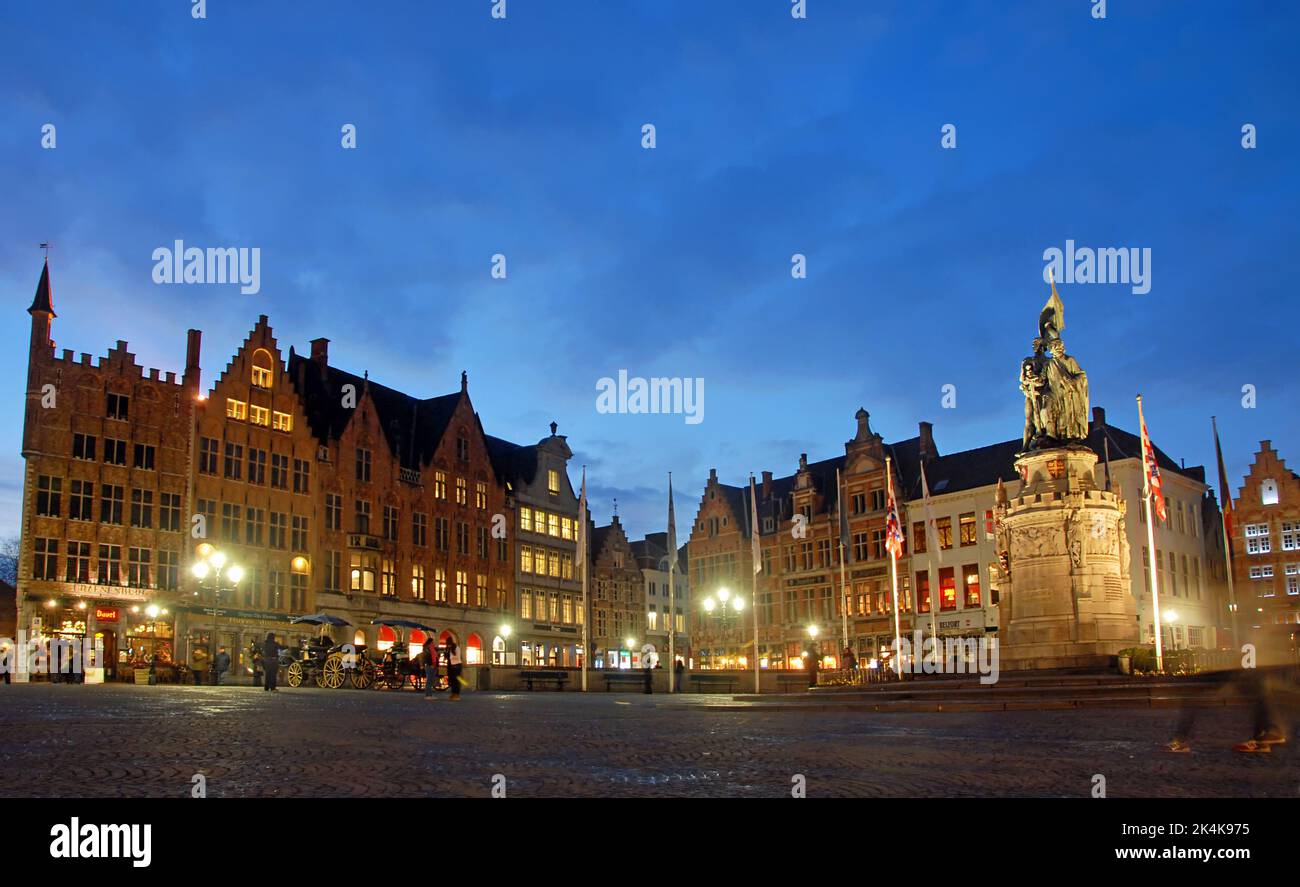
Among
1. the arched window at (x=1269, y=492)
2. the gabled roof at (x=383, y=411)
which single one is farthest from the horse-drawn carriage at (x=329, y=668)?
the arched window at (x=1269, y=492)

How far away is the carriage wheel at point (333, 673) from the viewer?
118 feet

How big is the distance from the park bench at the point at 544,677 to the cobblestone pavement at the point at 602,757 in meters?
27.7

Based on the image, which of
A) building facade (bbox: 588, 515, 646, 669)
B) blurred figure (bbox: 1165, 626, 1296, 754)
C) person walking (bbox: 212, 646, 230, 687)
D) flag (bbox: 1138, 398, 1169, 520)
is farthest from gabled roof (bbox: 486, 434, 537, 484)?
blurred figure (bbox: 1165, 626, 1296, 754)

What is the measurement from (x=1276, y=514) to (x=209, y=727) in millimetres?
68620

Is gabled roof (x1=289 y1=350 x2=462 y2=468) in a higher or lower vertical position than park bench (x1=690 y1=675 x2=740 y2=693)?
higher

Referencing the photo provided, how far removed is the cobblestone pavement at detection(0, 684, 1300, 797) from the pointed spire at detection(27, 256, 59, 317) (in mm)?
36908

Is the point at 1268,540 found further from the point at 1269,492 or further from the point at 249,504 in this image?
the point at 249,504

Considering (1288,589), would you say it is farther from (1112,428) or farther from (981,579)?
(981,579)

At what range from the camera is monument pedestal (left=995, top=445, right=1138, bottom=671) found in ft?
95.6

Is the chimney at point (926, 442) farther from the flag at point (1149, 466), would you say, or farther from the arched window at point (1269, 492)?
the flag at point (1149, 466)

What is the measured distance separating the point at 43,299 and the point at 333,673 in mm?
24606

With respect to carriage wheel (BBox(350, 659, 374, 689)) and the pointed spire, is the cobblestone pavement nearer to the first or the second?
carriage wheel (BBox(350, 659, 374, 689))

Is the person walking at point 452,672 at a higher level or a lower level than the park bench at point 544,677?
higher
